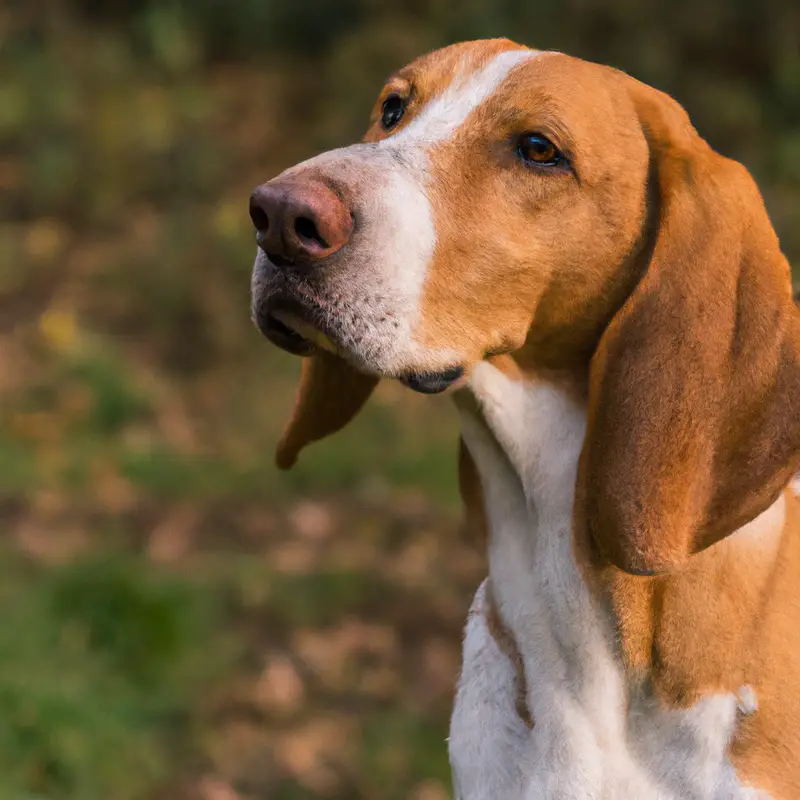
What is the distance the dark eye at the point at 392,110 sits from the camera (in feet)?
8.09

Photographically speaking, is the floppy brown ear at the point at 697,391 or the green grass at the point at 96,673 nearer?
the floppy brown ear at the point at 697,391

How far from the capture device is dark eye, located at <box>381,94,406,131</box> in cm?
246

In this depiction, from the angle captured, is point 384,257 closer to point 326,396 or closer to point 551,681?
point 326,396

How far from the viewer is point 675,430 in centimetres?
219

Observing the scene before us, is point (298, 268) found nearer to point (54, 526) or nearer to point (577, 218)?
point (577, 218)

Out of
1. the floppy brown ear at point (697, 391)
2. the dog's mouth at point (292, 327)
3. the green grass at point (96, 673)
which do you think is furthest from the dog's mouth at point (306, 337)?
the green grass at point (96, 673)

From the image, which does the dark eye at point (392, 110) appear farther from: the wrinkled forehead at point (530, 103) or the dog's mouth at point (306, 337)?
the dog's mouth at point (306, 337)

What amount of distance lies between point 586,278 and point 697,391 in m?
0.28

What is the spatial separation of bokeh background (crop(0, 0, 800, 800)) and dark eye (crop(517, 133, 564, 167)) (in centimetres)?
130

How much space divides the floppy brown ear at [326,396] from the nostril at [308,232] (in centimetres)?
66

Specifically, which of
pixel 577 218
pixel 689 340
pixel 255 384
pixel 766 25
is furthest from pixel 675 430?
pixel 766 25

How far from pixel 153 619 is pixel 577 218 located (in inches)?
123

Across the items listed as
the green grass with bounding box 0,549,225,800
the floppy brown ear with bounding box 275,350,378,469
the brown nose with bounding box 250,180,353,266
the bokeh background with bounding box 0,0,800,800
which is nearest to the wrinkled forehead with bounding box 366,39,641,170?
the brown nose with bounding box 250,180,353,266

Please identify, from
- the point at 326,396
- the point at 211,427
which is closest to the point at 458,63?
the point at 326,396
